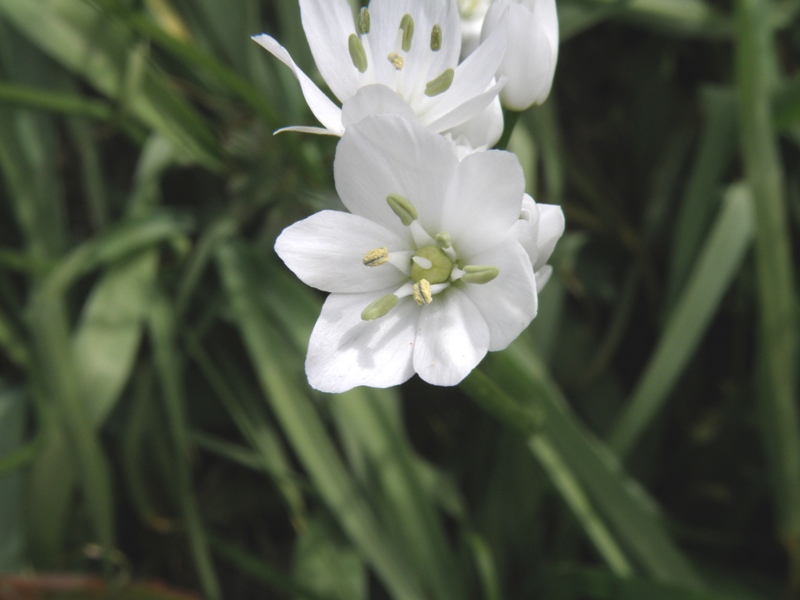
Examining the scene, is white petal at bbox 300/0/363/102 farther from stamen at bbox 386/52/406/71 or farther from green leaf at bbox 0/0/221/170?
green leaf at bbox 0/0/221/170

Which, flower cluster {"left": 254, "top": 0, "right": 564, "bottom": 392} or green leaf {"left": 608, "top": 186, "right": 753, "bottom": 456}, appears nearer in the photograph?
flower cluster {"left": 254, "top": 0, "right": 564, "bottom": 392}

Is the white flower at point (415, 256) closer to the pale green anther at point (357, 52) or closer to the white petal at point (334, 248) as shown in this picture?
the white petal at point (334, 248)

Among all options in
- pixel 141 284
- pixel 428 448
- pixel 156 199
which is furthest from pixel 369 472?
pixel 156 199

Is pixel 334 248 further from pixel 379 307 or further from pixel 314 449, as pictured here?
pixel 314 449

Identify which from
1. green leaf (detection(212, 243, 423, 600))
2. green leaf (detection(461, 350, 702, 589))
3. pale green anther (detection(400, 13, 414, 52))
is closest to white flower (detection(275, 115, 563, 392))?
pale green anther (detection(400, 13, 414, 52))

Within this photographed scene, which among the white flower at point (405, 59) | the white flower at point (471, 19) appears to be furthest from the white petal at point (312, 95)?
the white flower at point (471, 19)

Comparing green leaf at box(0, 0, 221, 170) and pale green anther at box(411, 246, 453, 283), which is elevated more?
green leaf at box(0, 0, 221, 170)

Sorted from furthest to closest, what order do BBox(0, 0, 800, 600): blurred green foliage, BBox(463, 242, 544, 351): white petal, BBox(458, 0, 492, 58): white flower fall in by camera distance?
BBox(0, 0, 800, 600): blurred green foliage < BBox(458, 0, 492, 58): white flower < BBox(463, 242, 544, 351): white petal
